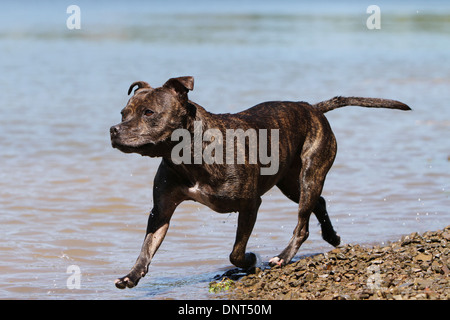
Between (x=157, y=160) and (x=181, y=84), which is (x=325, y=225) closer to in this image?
(x=181, y=84)

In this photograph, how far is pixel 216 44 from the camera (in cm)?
3131

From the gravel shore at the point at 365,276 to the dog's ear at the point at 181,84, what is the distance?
1761 mm

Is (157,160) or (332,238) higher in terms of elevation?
(332,238)

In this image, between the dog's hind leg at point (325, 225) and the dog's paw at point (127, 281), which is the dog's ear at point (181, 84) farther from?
the dog's hind leg at point (325, 225)

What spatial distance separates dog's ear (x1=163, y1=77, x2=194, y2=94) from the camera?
21.1ft

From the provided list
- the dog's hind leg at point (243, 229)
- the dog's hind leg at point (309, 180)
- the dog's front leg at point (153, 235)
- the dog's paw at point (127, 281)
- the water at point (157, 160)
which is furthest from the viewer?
the water at point (157, 160)

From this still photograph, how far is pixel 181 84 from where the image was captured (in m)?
6.47

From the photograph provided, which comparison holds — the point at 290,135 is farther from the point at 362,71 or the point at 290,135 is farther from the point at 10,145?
the point at 362,71

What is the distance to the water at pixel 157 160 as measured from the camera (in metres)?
8.27

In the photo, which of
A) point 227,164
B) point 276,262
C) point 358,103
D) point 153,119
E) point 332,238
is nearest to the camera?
point 153,119

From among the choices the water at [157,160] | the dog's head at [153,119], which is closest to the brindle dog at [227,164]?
the dog's head at [153,119]

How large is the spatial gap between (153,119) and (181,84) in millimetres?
369

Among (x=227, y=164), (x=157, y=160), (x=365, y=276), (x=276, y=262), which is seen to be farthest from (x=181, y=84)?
(x=157, y=160)
